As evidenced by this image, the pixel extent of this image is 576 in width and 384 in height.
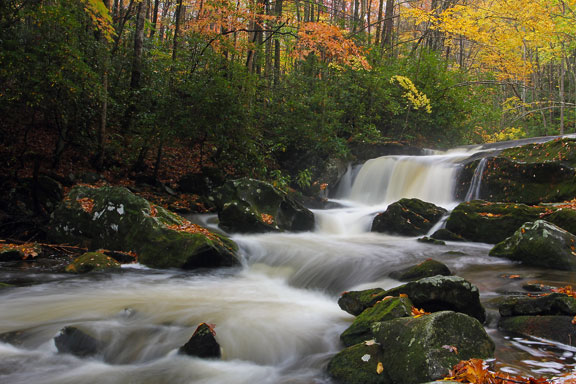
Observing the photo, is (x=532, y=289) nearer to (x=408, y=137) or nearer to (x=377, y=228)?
(x=377, y=228)

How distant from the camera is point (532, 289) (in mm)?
5086

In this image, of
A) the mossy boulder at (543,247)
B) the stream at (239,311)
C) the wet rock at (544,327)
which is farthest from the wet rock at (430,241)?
the wet rock at (544,327)

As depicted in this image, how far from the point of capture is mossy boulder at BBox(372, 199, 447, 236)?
9.66m

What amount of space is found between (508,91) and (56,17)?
33.5 meters

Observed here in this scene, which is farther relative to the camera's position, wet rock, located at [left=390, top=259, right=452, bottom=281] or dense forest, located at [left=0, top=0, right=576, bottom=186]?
dense forest, located at [left=0, top=0, right=576, bottom=186]

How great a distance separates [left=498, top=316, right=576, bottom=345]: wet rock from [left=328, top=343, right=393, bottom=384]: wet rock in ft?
5.45

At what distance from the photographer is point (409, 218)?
32.3ft

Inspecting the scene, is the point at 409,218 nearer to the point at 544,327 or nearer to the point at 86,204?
the point at 544,327

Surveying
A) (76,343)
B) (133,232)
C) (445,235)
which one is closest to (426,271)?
(445,235)

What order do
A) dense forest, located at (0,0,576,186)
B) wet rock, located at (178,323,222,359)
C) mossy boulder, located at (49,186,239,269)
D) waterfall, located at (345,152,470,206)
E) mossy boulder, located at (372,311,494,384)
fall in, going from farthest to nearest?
waterfall, located at (345,152,470,206)
dense forest, located at (0,0,576,186)
mossy boulder, located at (49,186,239,269)
wet rock, located at (178,323,222,359)
mossy boulder, located at (372,311,494,384)

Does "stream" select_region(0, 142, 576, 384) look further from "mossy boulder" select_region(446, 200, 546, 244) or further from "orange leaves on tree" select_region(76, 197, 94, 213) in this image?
"orange leaves on tree" select_region(76, 197, 94, 213)

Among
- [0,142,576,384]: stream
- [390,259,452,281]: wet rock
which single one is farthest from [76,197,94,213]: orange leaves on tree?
[390,259,452,281]: wet rock

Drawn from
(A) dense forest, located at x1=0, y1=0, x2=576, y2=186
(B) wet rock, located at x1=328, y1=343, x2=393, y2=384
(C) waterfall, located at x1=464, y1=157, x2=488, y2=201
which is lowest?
Answer: (B) wet rock, located at x1=328, y1=343, x2=393, y2=384

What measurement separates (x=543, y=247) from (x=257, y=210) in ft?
19.7
